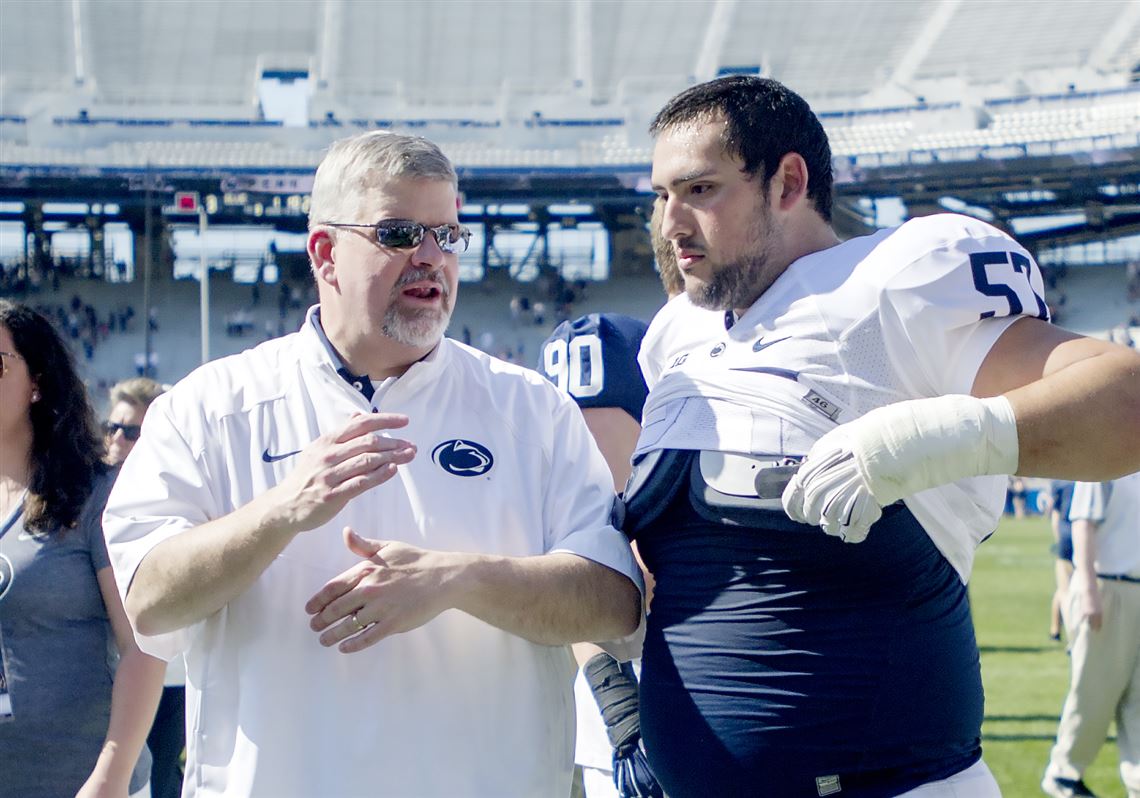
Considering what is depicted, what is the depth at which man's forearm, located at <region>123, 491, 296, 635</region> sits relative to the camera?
2.04 meters

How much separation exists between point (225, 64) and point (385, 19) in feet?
14.0

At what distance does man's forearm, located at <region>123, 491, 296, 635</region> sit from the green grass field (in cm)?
489

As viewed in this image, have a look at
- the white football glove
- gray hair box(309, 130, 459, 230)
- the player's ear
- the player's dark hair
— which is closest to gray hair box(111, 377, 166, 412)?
gray hair box(309, 130, 459, 230)

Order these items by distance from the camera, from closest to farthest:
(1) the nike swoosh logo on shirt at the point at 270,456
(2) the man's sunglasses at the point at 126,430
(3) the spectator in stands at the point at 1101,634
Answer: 1. (1) the nike swoosh logo on shirt at the point at 270,456
2. (2) the man's sunglasses at the point at 126,430
3. (3) the spectator in stands at the point at 1101,634

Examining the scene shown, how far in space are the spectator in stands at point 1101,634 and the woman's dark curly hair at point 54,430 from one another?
176 inches

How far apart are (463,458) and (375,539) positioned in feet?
0.74

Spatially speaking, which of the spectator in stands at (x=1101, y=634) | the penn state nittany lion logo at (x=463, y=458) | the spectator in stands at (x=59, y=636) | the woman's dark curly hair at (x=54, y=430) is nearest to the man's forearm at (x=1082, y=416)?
the penn state nittany lion logo at (x=463, y=458)

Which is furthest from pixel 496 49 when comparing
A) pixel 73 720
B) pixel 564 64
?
pixel 73 720

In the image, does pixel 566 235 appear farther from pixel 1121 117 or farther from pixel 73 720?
pixel 73 720

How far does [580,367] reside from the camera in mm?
3057

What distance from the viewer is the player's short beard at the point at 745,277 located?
2334 mm

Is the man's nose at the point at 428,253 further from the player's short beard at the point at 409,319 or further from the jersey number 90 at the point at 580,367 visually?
the jersey number 90 at the point at 580,367

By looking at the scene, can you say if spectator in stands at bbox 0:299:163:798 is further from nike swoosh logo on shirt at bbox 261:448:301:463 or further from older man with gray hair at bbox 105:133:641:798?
nike swoosh logo on shirt at bbox 261:448:301:463

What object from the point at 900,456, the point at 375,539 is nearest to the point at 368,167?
the point at 375,539
